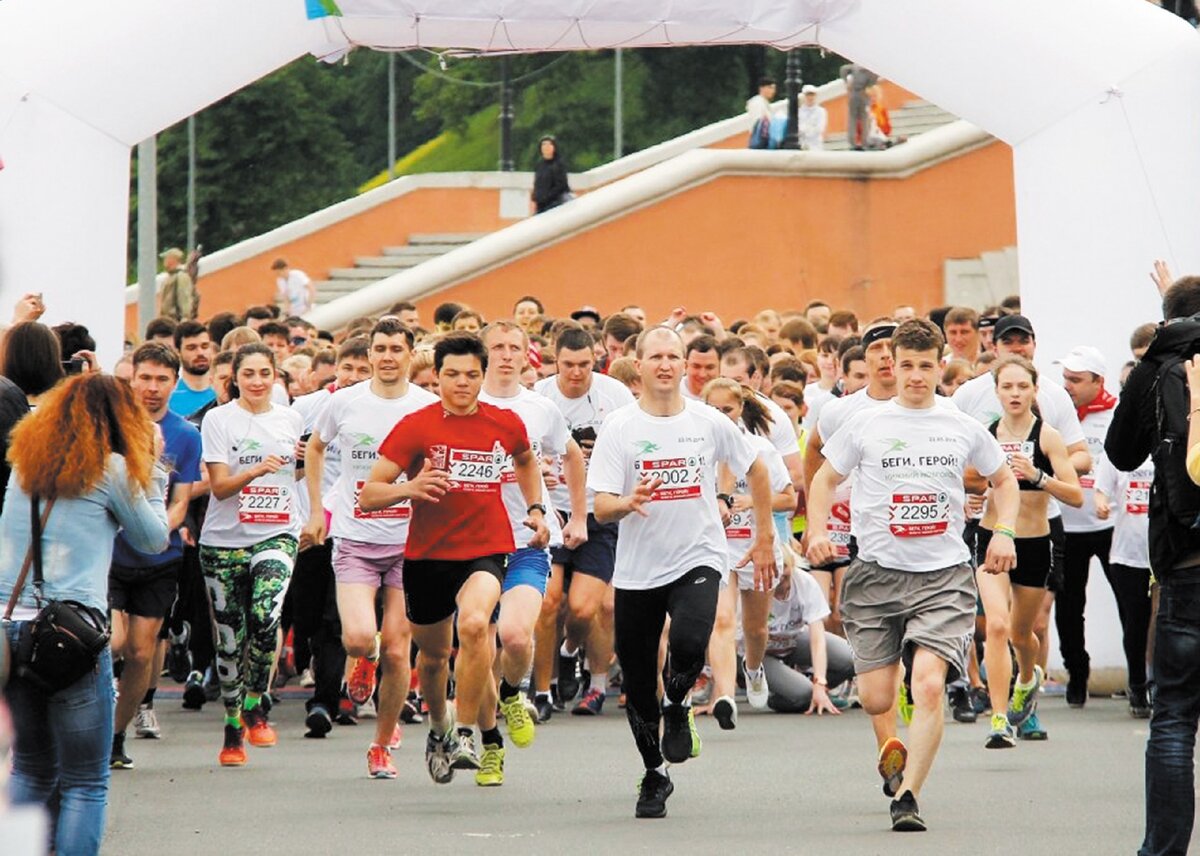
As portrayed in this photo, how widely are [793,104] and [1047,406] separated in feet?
55.0

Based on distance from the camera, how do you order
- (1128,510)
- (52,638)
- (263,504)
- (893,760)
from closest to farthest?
1. (52,638)
2. (893,760)
3. (263,504)
4. (1128,510)

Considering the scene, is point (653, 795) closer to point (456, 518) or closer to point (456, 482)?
point (456, 518)

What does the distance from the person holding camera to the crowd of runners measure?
2.80 m

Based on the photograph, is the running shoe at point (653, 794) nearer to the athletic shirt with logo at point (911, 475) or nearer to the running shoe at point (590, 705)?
the athletic shirt with logo at point (911, 475)

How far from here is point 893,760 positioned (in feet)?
31.7

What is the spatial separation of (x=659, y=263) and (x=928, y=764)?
61.7 feet

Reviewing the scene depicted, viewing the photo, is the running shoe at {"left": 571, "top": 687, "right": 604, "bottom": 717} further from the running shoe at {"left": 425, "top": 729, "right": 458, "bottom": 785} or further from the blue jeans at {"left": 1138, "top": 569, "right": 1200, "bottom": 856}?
the blue jeans at {"left": 1138, "top": 569, "right": 1200, "bottom": 856}

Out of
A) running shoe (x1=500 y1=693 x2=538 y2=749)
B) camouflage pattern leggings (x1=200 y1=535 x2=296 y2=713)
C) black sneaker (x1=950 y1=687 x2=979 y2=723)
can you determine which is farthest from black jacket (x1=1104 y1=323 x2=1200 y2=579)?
black sneaker (x1=950 y1=687 x2=979 y2=723)

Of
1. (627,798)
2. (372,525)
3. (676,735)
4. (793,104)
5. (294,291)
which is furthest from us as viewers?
A: (294,291)

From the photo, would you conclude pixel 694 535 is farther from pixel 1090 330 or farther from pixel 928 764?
pixel 1090 330

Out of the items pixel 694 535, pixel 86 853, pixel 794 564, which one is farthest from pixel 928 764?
pixel 794 564

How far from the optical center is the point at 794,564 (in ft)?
46.1

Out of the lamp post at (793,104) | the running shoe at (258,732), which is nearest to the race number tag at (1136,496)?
the running shoe at (258,732)

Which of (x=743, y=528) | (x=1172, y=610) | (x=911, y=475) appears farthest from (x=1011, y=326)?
(x=1172, y=610)
